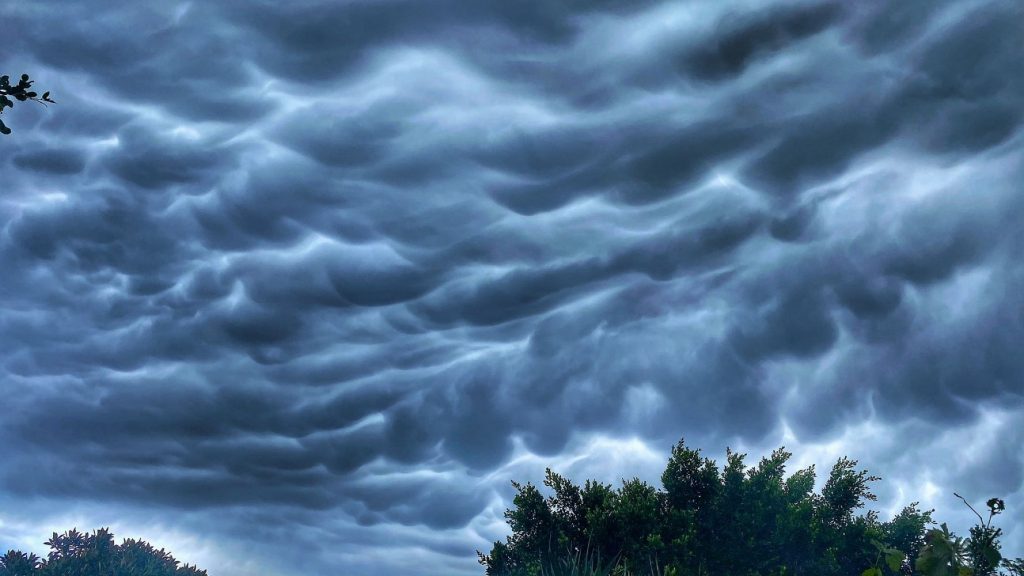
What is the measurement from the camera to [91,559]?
46.4m

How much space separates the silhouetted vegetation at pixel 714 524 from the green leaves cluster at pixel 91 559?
77.7 feet

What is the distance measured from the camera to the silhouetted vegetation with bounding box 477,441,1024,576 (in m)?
33.4

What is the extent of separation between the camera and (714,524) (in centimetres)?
3566

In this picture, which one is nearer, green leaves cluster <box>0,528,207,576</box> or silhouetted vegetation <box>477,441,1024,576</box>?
silhouetted vegetation <box>477,441,1024,576</box>

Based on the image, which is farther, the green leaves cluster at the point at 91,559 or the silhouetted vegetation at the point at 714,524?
the green leaves cluster at the point at 91,559

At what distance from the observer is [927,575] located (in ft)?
22.9

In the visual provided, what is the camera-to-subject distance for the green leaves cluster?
4588 centimetres

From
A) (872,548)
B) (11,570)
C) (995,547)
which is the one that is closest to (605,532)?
(872,548)

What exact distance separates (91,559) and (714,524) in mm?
33925

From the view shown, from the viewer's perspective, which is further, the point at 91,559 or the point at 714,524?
the point at 91,559

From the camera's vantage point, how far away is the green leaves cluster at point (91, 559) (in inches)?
1806

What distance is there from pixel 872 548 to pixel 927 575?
31.9m

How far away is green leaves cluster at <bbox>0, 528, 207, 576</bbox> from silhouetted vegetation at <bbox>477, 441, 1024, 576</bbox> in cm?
2368

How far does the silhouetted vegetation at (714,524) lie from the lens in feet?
110
